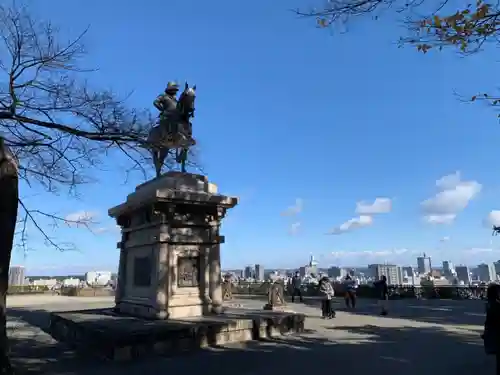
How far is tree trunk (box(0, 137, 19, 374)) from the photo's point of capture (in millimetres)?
5707

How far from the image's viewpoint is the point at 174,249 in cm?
1005

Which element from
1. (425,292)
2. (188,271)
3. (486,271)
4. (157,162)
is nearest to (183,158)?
(157,162)

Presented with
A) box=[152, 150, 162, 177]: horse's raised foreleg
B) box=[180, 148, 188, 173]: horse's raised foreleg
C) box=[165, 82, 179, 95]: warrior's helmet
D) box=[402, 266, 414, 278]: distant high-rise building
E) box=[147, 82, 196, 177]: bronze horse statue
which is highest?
box=[165, 82, 179, 95]: warrior's helmet

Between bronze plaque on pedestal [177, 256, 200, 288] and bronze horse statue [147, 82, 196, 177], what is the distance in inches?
98.1

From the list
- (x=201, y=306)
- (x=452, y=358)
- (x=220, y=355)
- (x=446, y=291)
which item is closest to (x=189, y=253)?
(x=201, y=306)

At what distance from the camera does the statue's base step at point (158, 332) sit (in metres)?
7.42

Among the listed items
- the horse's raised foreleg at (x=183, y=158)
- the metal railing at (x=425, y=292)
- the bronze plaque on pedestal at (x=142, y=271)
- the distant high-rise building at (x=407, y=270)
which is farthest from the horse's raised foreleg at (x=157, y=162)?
the distant high-rise building at (x=407, y=270)

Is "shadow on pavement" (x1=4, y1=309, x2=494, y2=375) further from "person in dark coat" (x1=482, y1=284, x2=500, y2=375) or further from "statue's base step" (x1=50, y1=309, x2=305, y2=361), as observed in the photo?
"person in dark coat" (x1=482, y1=284, x2=500, y2=375)

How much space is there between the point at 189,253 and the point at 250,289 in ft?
79.6

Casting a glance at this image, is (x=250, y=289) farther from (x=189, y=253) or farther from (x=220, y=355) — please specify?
(x=220, y=355)

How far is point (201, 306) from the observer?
33.5 feet

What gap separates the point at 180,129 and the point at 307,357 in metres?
6.74

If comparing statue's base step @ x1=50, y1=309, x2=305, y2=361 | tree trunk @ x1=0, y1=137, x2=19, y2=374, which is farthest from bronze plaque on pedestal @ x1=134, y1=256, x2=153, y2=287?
tree trunk @ x1=0, y1=137, x2=19, y2=374

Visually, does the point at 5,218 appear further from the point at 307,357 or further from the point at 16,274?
the point at 16,274
